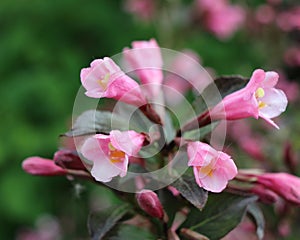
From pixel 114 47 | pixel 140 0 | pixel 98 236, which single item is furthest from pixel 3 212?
pixel 98 236

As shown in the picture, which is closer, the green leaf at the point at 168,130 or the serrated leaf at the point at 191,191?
the serrated leaf at the point at 191,191

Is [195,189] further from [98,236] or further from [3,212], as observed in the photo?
[3,212]

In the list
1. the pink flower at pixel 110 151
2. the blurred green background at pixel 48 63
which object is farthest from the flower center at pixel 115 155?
the blurred green background at pixel 48 63

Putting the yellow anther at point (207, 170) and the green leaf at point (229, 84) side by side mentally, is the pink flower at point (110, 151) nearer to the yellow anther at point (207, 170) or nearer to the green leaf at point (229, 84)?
the yellow anther at point (207, 170)

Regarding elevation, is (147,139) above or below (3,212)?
above

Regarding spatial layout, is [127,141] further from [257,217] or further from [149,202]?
[257,217]

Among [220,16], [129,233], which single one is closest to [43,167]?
[129,233]

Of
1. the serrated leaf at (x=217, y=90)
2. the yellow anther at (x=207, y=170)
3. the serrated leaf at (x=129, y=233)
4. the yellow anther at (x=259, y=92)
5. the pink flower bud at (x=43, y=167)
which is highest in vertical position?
the yellow anther at (x=259, y=92)
